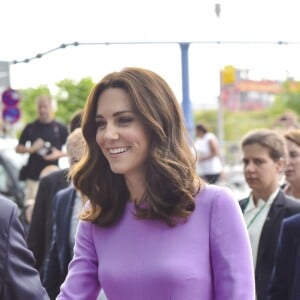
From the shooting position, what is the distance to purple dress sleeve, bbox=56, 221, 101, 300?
3.06m

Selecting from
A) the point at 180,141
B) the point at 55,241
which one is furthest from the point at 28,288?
the point at 55,241

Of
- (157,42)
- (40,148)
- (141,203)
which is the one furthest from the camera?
(40,148)

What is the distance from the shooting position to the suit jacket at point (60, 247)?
4949 millimetres

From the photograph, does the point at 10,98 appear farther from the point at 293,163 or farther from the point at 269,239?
the point at 269,239

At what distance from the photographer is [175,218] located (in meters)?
2.92

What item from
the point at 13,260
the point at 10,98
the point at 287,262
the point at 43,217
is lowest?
the point at 10,98

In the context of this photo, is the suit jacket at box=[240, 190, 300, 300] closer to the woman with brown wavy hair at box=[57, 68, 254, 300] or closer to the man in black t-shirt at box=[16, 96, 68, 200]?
the woman with brown wavy hair at box=[57, 68, 254, 300]

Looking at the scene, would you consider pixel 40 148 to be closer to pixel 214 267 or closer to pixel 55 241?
pixel 55 241

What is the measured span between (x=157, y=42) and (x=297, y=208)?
2.90 m

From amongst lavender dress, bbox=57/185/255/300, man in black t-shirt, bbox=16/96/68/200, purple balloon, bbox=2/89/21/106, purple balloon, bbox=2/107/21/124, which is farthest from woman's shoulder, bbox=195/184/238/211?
purple balloon, bbox=2/107/21/124

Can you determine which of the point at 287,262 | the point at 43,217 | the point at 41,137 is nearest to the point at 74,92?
the point at 41,137

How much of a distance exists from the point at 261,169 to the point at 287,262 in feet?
4.93

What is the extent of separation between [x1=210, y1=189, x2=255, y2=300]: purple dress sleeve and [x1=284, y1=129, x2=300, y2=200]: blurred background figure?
2980 mm

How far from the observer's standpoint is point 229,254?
9.31ft
